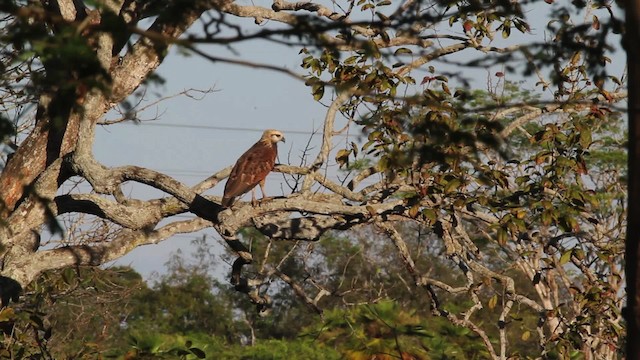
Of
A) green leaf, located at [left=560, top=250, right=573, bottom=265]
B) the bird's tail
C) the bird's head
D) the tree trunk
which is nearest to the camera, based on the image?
the tree trunk

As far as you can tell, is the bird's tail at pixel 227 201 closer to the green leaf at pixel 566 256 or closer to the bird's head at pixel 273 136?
the green leaf at pixel 566 256

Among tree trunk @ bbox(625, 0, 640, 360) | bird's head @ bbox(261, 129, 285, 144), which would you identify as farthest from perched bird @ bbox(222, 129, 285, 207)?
tree trunk @ bbox(625, 0, 640, 360)

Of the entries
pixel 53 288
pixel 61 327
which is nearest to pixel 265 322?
pixel 61 327

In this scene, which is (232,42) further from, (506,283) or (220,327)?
(220,327)

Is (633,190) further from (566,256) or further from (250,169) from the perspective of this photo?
(250,169)

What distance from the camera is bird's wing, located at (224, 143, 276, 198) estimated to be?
841 centimetres

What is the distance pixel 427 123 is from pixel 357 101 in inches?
202

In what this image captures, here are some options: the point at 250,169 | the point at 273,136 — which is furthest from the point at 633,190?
the point at 273,136

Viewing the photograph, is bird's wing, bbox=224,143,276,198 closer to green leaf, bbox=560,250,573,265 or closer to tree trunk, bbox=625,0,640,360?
green leaf, bbox=560,250,573,265

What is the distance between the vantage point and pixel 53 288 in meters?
9.90

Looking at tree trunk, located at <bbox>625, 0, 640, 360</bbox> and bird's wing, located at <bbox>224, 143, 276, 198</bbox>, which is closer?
→ tree trunk, located at <bbox>625, 0, 640, 360</bbox>

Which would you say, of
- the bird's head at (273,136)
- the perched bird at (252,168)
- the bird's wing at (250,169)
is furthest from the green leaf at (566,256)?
the bird's head at (273,136)

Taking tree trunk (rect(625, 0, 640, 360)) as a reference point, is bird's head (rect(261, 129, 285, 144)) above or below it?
above

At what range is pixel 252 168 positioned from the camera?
30.3ft
